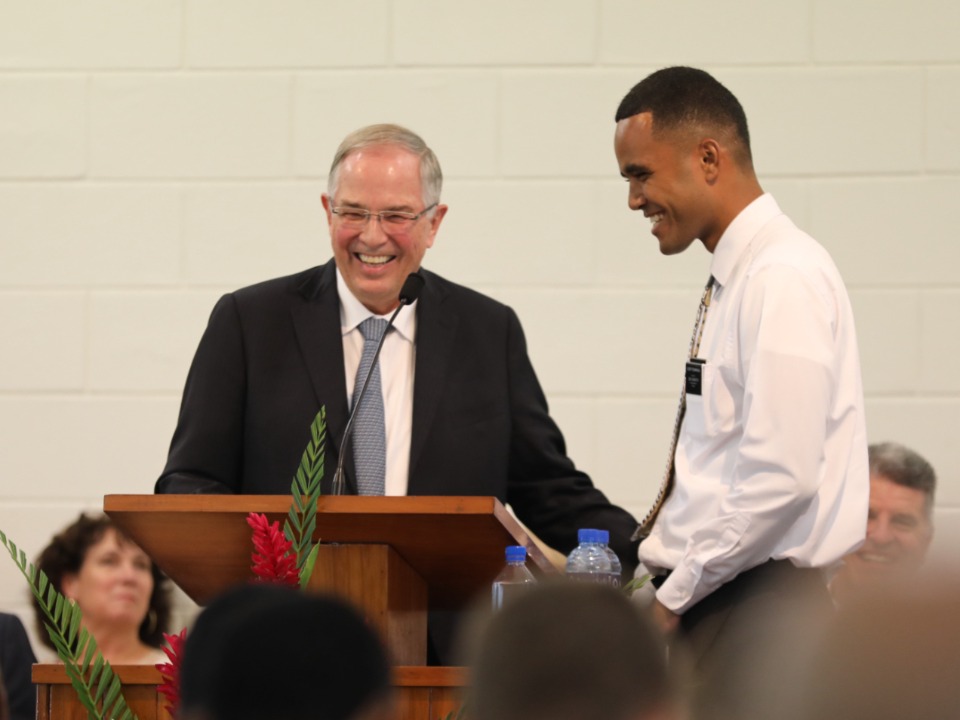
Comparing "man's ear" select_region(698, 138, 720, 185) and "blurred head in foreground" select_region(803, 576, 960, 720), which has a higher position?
"man's ear" select_region(698, 138, 720, 185)

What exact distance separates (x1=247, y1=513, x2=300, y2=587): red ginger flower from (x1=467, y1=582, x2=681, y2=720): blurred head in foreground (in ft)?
3.24

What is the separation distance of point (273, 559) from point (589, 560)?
95 centimetres

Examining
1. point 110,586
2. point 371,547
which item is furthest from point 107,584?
point 371,547

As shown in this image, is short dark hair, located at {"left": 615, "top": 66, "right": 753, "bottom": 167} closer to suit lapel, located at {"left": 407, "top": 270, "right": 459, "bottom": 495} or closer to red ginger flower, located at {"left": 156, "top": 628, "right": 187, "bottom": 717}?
suit lapel, located at {"left": 407, "top": 270, "right": 459, "bottom": 495}

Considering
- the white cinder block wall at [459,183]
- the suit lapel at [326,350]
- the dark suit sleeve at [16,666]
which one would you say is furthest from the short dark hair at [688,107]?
the dark suit sleeve at [16,666]

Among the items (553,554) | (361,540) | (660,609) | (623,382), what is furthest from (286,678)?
(623,382)

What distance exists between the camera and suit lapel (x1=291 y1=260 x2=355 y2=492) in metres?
3.05

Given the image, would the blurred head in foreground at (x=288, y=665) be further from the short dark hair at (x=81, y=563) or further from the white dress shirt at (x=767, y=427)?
the short dark hair at (x=81, y=563)

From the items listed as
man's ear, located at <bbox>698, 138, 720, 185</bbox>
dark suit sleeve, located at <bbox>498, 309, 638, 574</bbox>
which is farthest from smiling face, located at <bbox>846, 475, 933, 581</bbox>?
man's ear, located at <bbox>698, 138, 720, 185</bbox>

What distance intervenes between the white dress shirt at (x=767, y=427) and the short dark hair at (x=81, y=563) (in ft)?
6.37

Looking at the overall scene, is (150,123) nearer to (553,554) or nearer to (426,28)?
(426,28)

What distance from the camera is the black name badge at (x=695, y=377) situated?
2.63 meters

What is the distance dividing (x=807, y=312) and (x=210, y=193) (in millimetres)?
2459

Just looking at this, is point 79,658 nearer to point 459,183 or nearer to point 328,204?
point 328,204
